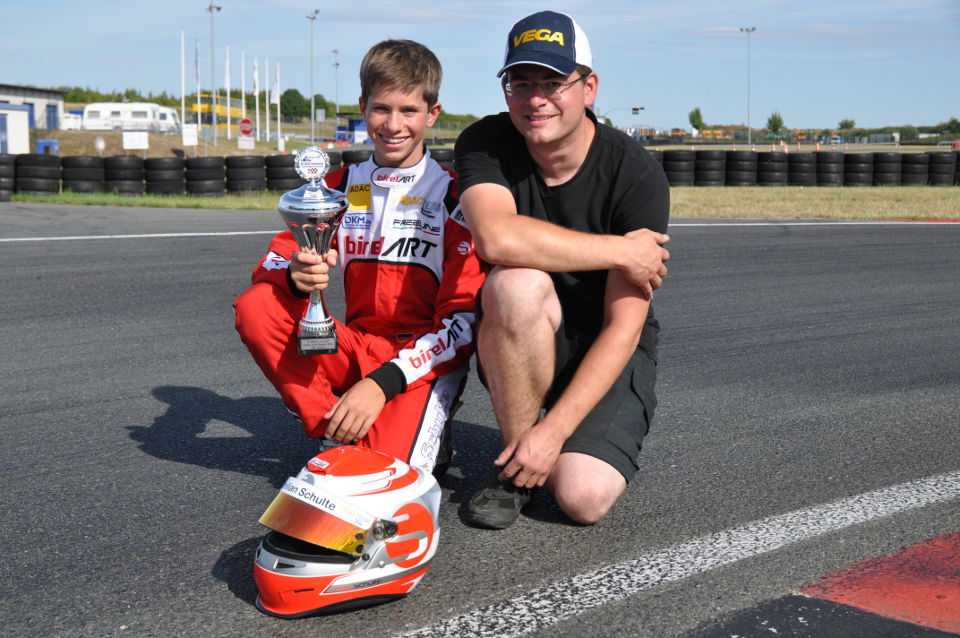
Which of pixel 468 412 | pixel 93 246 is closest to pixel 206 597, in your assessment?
pixel 468 412

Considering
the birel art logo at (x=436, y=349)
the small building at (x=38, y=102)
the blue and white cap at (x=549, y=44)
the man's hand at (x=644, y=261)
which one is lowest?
the birel art logo at (x=436, y=349)

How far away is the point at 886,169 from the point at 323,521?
23833mm

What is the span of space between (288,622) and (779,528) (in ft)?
4.70

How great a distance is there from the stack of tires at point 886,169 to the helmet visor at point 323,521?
23.5m

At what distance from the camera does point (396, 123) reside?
3400 mm

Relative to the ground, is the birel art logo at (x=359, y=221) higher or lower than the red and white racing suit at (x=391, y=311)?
higher

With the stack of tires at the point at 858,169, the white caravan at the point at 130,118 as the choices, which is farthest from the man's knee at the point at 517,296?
the white caravan at the point at 130,118

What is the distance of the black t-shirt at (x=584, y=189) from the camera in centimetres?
323

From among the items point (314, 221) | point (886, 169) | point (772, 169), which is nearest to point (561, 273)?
point (314, 221)

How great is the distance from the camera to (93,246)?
32.6 ft

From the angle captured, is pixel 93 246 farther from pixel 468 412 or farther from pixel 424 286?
pixel 424 286

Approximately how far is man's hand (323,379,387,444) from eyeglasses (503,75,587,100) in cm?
108

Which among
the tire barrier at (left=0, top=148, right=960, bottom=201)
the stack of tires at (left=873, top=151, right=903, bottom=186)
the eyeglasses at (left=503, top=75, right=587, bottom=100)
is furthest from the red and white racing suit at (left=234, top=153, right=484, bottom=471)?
the stack of tires at (left=873, top=151, right=903, bottom=186)

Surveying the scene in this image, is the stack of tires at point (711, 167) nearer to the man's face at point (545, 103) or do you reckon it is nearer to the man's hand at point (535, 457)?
the man's face at point (545, 103)
